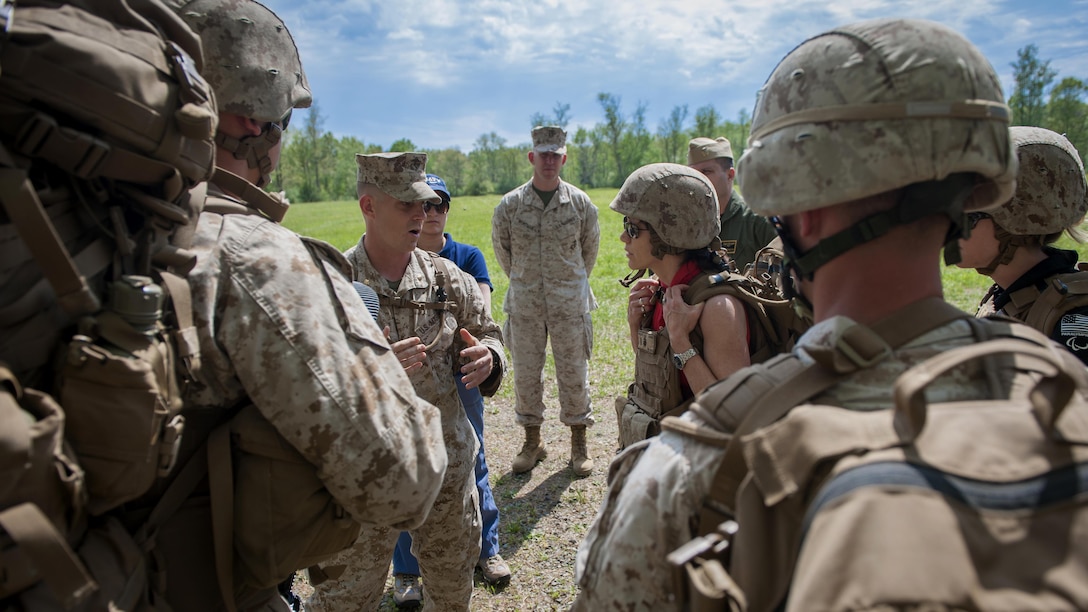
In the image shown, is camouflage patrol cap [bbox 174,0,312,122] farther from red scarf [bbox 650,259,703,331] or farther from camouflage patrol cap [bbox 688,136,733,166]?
camouflage patrol cap [bbox 688,136,733,166]

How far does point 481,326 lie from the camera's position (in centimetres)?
372

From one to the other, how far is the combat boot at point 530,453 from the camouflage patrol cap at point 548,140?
2787 mm

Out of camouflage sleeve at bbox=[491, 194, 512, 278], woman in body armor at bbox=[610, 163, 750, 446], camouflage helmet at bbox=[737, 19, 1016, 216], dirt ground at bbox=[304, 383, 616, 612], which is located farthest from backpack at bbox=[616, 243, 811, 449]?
→ camouflage sleeve at bbox=[491, 194, 512, 278]

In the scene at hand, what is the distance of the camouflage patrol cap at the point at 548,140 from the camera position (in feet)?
21.2

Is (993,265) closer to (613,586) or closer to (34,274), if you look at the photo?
(613,586)

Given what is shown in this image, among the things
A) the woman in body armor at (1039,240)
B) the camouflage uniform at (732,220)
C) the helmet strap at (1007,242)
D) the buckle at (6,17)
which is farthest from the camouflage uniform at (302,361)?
the camouflage uniform at (732,220)

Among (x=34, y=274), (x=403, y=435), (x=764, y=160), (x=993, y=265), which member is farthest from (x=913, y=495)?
(x=993, y=265)

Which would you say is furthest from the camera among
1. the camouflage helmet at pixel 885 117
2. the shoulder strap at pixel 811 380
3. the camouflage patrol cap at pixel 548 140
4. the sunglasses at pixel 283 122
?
the camouflage patrol cap at pixel 548 140

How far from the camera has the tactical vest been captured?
107 inches

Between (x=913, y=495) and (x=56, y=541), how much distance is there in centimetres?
150

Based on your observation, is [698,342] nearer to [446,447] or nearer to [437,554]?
[446,447]

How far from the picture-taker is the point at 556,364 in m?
6.34

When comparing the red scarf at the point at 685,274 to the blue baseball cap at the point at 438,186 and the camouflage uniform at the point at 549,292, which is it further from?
the camouflage uniform at the point at 549,292

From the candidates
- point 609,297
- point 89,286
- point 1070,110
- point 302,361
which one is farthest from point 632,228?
point 1070,110
